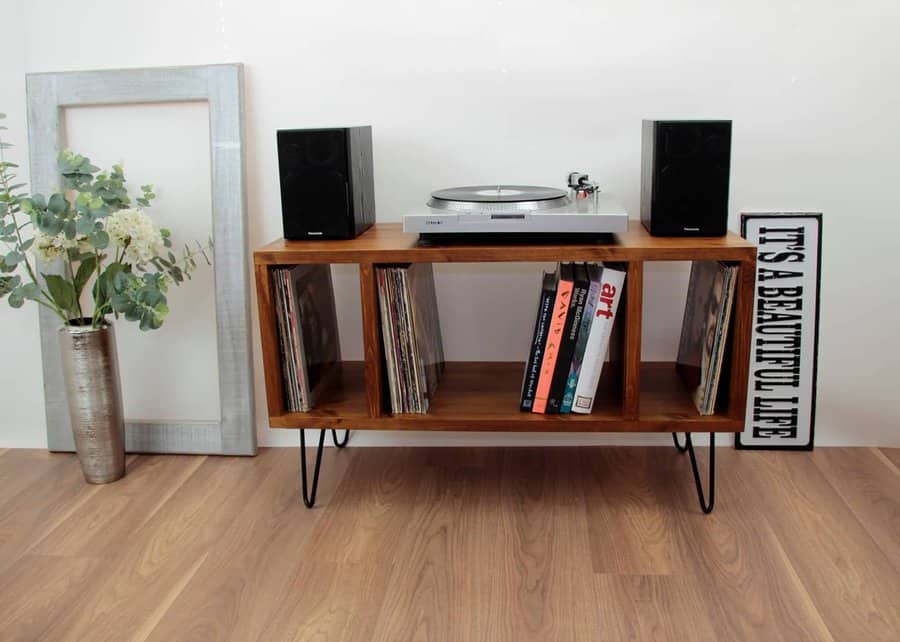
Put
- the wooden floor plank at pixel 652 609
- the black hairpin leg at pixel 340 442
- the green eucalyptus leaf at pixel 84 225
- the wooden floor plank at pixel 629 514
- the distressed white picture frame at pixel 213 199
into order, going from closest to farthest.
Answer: the wooden floor plank at pixel 652 609
the wooden floor plank at pixel 629 514
the green eucalyptus leaf at pixel 84 225
the distressed white picture frame at pixel 213 199
the black hairpin leg at pixel 340 442

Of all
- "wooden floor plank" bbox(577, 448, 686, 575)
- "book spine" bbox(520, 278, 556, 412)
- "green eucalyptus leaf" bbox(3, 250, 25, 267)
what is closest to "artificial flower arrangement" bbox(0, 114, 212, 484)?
"green eucalyptus leaf" bbox(3, 250, 25, 267)

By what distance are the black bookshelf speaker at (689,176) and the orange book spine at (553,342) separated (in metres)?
0.24

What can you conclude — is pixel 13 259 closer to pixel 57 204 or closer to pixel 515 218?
pixel 57 204

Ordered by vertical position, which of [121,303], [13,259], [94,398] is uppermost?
[13,259]

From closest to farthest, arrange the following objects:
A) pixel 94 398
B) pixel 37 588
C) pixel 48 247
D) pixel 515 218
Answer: pixel 37 588, pixel 515 218, pixel 48 247, pixel 94 398

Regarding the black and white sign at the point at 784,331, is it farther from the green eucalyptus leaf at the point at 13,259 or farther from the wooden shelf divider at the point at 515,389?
the green eucalyptus leaf at the point at 13,259

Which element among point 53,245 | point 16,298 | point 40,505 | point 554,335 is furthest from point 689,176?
point 40,505

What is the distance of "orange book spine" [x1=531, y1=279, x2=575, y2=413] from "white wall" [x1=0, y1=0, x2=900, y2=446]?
1.26 ft

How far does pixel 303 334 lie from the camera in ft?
6.54

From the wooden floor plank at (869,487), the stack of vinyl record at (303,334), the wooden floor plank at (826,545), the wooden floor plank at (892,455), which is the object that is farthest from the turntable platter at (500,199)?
the wooden floor plank at (892,455)

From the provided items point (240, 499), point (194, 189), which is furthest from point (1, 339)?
point (240, 499)

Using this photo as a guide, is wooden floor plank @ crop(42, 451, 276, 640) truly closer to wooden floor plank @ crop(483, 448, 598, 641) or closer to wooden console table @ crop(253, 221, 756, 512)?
wooden console table @ crop(253, 221, 756, 512)

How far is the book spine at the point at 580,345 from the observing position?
187 centimetres

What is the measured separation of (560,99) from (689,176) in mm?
438
